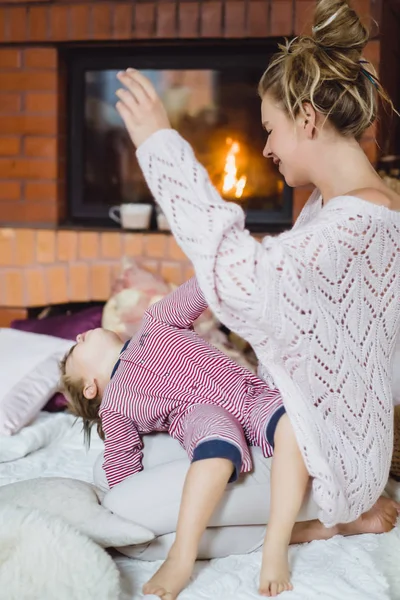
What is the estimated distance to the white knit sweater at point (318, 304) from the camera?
1.21 m

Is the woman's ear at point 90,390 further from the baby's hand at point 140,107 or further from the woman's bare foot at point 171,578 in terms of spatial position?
the baby's hand at point 140,107

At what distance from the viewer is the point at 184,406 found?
5.35 ft

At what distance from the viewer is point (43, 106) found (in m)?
2.96

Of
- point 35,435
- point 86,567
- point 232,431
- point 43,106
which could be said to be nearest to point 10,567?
point 86,567

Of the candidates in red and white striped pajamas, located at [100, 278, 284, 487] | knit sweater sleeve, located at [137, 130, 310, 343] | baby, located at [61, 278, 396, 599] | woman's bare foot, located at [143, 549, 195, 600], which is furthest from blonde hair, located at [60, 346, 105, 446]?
knit sweater sleeve, located at [137, 130, 310, 343]

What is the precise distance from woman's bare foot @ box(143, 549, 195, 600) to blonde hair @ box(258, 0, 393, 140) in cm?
75

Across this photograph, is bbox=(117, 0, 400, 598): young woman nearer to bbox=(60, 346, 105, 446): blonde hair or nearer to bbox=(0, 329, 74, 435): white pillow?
bbox=(60, 346, 105, 446): blonde hair

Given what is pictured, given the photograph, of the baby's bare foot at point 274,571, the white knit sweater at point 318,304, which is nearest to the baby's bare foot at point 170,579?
the baby's bare foot at point 274,571

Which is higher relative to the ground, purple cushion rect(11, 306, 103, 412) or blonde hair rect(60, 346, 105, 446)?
blonde hair rect(60, 346, 105, 446)

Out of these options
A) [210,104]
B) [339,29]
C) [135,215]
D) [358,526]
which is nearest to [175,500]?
[358,526]

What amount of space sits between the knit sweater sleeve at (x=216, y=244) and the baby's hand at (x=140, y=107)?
19 millimetres

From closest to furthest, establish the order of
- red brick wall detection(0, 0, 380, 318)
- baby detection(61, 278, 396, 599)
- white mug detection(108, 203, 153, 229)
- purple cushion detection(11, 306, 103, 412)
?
baby detection(61, 278, 396, 599) → purple cushion detection(11, 306, 103, 412) → red brick wall detection(0, 0, 380, 318) → white mug detection(108, 203, 153, 229)

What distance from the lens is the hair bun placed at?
139 cm

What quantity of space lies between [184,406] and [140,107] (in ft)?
2.07
